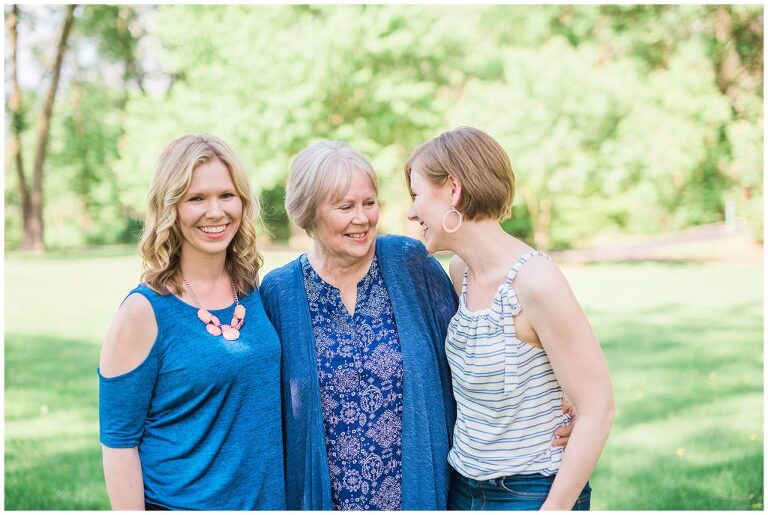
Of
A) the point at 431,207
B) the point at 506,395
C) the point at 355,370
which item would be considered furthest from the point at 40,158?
the point at 506,395

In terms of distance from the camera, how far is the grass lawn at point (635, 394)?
5242 mm

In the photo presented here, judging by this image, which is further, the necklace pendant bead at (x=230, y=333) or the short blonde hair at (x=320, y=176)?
the short blonde hair at (x=320, y=176)

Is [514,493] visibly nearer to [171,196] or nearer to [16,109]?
[171,196]

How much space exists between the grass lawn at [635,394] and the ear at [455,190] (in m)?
3.54

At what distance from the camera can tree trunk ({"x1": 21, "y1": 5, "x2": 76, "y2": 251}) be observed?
1015 inches

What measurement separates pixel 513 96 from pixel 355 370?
2007 cm

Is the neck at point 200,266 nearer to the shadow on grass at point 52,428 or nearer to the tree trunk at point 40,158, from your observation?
the shadow on grass at point 52,428

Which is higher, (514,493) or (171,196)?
(171,196)

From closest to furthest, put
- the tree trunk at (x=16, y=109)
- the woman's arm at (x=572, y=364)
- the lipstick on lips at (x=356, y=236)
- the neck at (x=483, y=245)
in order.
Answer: the woman's arm at (x=572, y=364), the neck at (x=483, y=245), the lipstick on lips at (x=356, y=236), the tree trunk at (x=16, y=109)

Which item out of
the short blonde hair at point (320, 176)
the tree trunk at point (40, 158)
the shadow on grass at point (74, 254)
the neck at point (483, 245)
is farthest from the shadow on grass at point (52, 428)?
the tree trunk at point (40, 158)

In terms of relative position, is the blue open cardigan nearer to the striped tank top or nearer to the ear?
the striped tank top

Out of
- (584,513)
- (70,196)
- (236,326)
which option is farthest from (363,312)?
(70,196)

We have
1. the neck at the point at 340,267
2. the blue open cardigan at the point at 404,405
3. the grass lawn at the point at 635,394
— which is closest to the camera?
the blue open cardigan at the point at 404,405

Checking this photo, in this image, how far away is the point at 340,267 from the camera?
2896 millimetres
